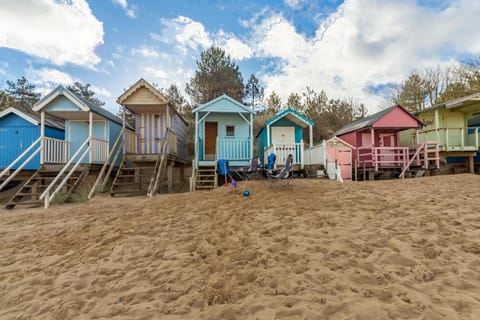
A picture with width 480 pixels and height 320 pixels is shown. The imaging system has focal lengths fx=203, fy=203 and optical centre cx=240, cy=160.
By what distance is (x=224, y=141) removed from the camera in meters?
9.52

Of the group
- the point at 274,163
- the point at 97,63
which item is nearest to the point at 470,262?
the point at 274,163

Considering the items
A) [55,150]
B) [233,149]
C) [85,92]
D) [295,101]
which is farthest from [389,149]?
[85,92]

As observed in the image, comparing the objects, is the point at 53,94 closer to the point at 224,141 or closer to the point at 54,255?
the point at 224,141

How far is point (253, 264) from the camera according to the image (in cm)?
244

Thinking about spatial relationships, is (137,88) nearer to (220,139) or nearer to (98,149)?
(98,149)

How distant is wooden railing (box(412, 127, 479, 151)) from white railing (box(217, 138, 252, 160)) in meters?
11.2

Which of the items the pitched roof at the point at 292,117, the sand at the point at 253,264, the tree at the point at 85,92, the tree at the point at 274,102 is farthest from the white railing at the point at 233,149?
the tree at the point at 85,92

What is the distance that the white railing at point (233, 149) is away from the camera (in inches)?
373

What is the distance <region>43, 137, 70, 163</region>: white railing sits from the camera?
28.2 ft

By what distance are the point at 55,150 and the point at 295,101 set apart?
19703mm

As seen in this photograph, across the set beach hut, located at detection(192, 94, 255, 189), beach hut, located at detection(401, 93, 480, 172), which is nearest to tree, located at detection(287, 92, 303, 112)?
beach hut, located at detection(401, 93, 480, 172)

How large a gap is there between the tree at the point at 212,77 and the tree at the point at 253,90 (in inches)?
111

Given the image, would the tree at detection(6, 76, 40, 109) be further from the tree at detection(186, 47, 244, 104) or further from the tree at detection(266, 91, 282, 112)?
the tree at detection(266, 91, 282, 112)

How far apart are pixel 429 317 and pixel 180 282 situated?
2.15m
